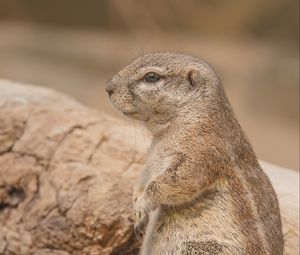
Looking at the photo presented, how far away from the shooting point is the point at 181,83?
4.68m

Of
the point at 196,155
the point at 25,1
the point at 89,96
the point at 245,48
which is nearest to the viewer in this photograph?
the point at 196,155

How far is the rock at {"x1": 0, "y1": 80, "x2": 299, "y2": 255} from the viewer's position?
5465 mm

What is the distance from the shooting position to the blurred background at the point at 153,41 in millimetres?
13359

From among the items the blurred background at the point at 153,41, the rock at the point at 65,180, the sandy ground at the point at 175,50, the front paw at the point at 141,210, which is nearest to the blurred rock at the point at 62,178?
the rock at the point at 65,180

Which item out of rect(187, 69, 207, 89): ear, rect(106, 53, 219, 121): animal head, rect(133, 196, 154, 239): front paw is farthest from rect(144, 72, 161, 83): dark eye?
rect(133, 196, 154, 239): front paw

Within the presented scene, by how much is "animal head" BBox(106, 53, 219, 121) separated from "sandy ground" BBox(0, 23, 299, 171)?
6410mm

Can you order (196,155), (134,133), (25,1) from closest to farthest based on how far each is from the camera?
1. (196,155)
2. (134,133)
3. (25,1)

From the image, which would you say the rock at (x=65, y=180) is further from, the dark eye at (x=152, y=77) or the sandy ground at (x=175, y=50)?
the sandy ground at (x=175, y=50)

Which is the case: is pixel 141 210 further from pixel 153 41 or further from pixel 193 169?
pixel 153 41

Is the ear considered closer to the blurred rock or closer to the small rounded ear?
the small rounded ear

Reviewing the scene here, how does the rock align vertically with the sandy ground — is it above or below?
below

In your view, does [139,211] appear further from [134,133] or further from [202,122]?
[134,133]

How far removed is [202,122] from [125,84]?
48cm

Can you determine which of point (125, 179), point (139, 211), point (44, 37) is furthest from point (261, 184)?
point (44, 37)
